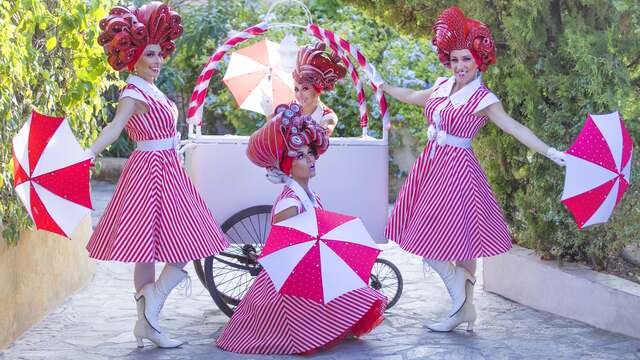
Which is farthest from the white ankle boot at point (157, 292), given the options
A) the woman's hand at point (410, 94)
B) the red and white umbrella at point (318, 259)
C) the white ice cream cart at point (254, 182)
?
the woman's hand at point (410, 94)

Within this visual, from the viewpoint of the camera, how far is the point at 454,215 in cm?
551

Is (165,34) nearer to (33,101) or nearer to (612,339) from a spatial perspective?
(33,101)

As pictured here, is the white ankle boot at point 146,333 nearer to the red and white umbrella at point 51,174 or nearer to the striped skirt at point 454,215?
the red and white umbrella at point 51,174

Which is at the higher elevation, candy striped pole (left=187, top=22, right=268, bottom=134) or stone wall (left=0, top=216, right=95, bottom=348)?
candy striped pole (left=187, top=22, right=268, bottom=134)

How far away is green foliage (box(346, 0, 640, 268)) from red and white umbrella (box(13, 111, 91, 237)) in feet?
9.01

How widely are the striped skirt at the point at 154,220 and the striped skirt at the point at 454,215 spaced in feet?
3.69

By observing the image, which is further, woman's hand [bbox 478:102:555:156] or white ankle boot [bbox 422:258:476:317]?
white ankle boot [bbox 422:258:476:317]

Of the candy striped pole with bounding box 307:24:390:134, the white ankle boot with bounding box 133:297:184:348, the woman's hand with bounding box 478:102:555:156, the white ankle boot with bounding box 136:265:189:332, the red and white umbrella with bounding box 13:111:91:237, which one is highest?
the candy striped pole with bounding box 307:24:390:134

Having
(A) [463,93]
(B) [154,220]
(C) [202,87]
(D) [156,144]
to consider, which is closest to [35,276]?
(B) [154,220]

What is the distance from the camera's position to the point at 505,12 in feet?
20.2

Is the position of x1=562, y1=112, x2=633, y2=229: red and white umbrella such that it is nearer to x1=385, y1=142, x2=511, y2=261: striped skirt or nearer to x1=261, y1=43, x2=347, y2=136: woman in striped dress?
x1=385, y1=142, x2=511, y2=261: striped skirt

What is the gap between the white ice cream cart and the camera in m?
5.86

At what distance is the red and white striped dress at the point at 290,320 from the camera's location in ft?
17.0

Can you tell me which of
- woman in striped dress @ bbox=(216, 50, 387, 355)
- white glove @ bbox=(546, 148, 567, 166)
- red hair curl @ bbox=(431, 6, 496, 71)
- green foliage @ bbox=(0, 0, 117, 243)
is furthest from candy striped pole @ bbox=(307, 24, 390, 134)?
green foliage @ bbox=(0, 0, 117, 243)
